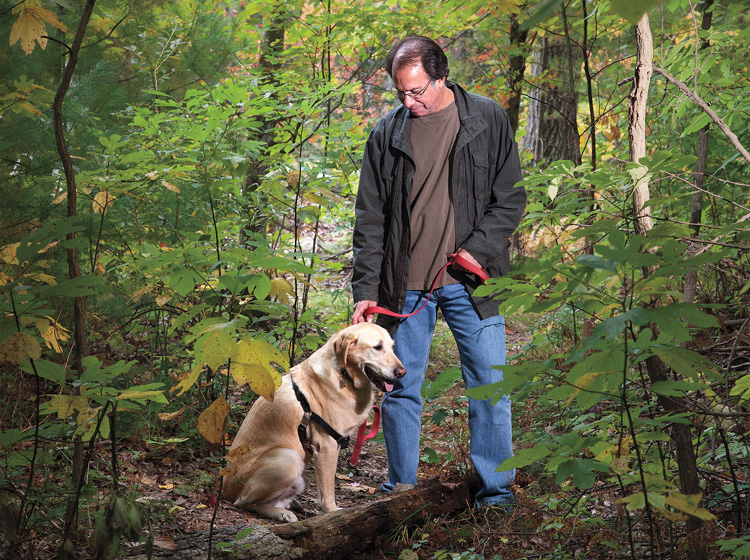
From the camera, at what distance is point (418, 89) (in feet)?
11.2

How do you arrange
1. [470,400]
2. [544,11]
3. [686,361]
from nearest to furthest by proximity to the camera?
[544,11], [686,361], [470,400]

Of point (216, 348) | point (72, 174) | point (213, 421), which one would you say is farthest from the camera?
point (72, 174)

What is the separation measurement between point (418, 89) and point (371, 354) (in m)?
1.63

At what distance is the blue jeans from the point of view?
338 cm

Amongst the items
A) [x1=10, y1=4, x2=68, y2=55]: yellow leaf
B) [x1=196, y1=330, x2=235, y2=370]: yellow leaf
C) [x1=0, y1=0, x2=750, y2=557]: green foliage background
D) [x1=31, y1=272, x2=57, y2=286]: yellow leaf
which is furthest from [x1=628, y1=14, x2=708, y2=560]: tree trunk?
[x1=31, y1=272, x2=57, y2=286]: yellow leaf

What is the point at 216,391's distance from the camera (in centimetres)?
469

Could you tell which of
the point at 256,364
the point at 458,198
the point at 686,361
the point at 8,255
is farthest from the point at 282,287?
the point at 686,361

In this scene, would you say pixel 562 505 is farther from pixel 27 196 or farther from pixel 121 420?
pixel 27 196

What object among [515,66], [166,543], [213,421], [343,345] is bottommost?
[166,543]

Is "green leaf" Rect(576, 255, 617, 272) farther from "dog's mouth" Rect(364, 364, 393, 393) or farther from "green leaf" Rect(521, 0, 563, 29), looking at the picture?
"dog's mouth" Rect(364, 364, 393, 393)

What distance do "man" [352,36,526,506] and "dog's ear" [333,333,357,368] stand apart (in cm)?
16

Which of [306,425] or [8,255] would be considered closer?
[306,425]

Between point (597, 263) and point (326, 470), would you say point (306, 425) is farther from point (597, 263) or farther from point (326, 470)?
point (597, 263)

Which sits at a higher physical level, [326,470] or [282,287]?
[282,287]
